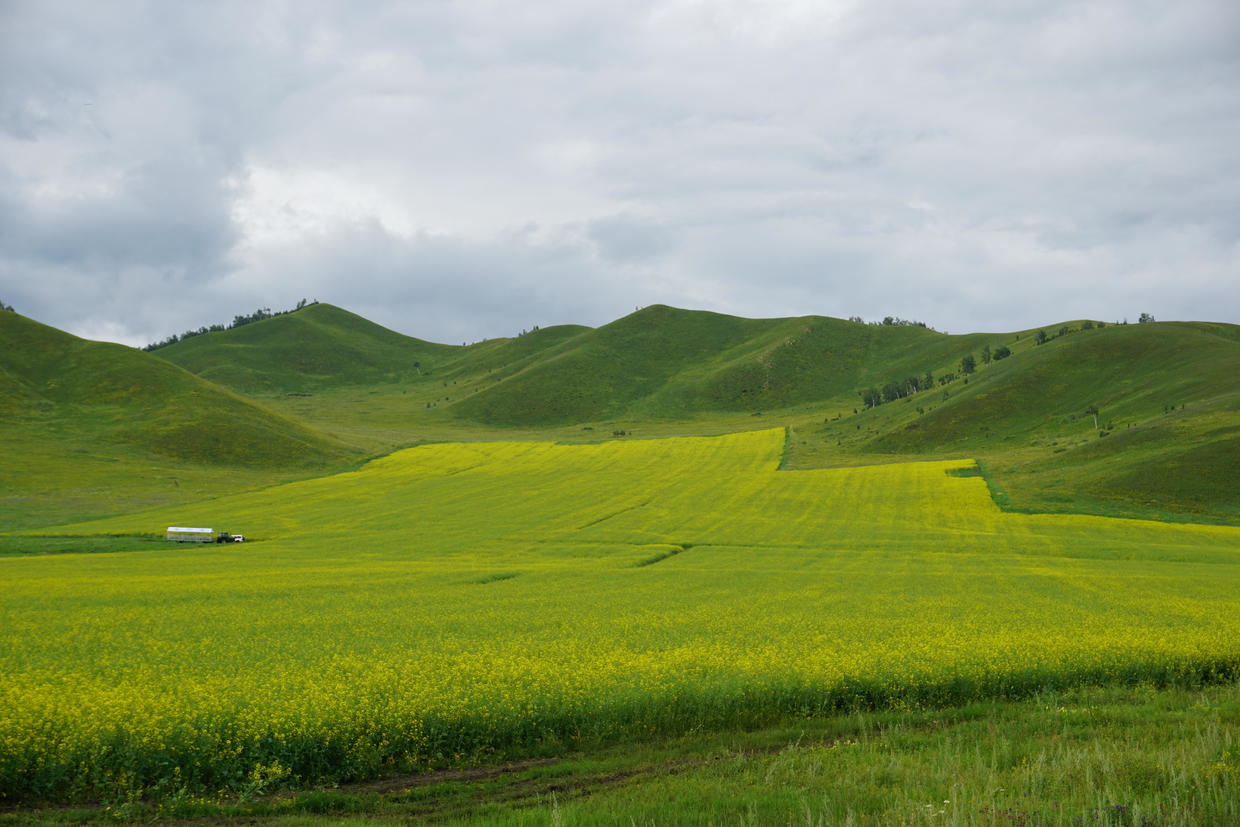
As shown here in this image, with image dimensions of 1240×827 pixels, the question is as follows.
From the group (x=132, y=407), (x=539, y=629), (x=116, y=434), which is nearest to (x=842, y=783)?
(x=539, y=629)

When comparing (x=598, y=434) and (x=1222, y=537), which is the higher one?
(x=598, y=434)

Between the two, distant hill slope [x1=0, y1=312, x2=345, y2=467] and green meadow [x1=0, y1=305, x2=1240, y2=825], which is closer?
green meadow [x1=0, y1=305, x2=1240, y2=825]

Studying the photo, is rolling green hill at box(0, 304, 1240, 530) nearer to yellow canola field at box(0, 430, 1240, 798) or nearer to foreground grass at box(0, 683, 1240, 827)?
yellow canola field at box(0, 430, 1240, 798)

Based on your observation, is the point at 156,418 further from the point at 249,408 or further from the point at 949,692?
the point at 949,692

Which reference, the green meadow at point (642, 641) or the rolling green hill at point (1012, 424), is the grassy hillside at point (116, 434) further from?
the green meadow at point (642, 641)

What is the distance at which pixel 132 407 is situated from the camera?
112 meters

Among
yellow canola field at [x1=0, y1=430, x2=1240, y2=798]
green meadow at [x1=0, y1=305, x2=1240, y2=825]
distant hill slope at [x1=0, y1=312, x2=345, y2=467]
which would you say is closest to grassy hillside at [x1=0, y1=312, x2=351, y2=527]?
distant hill slope at [x1=0, y1=312, x2=345, y2=467]

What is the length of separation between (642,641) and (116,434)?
106 m

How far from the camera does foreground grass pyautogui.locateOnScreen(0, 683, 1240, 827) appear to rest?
8.76m

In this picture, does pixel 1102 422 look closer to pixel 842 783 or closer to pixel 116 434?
pixel 842 783

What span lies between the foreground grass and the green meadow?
7cm

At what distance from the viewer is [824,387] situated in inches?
7717

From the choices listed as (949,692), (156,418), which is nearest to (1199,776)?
(949,692)

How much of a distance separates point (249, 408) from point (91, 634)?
342 ft
